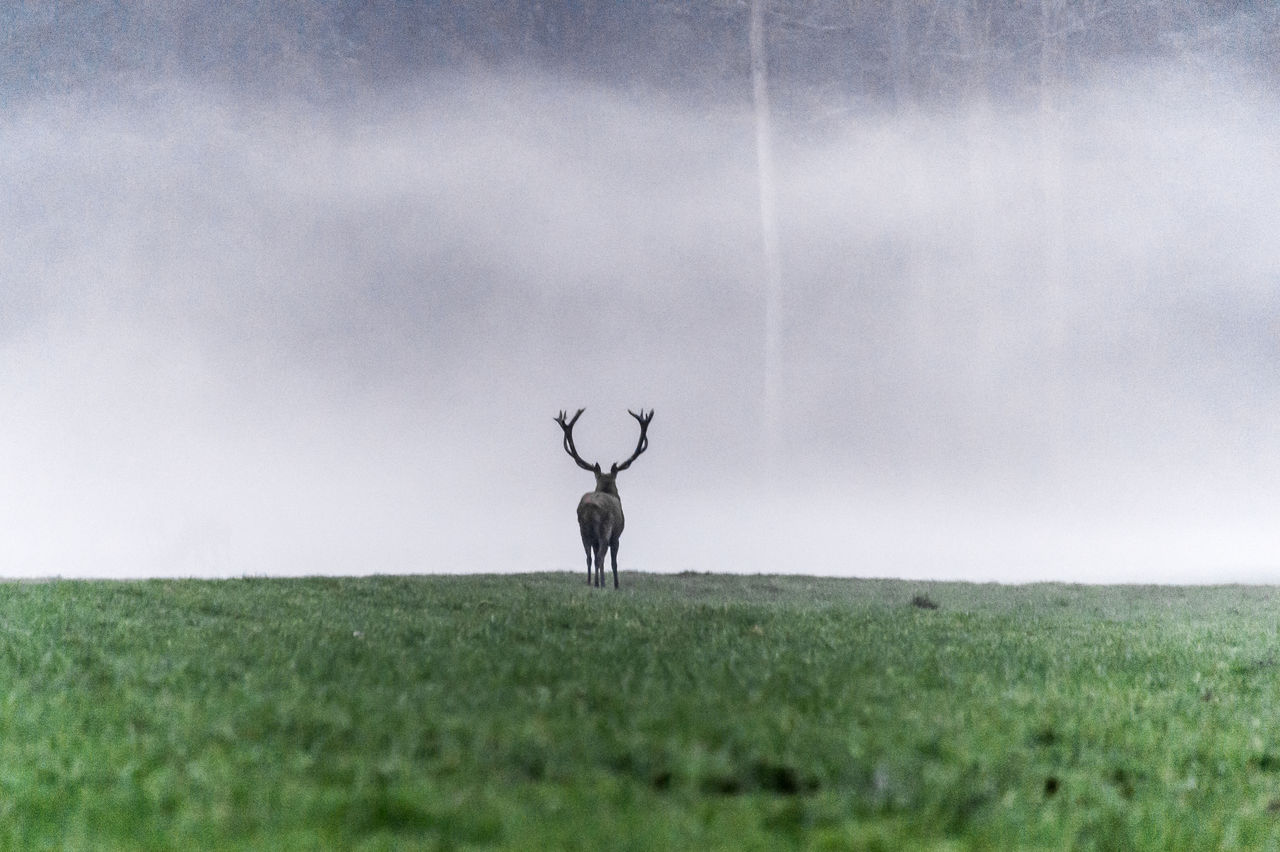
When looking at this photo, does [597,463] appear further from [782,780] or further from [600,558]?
[782,780]

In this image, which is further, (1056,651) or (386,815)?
(1056,651)

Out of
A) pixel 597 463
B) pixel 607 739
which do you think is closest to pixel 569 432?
pixel 597 463

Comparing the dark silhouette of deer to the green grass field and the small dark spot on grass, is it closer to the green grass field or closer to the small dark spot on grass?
the green grass field

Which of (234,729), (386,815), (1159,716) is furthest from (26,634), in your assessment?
(1159,716)

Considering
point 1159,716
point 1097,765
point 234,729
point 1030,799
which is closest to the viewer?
point 1030,799

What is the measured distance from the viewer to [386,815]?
249 inches

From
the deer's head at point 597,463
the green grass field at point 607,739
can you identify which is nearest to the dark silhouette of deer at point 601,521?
the deer's head at point 597,463

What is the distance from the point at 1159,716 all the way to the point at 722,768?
710 cm

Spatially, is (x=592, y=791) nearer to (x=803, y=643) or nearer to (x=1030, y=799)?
(x=1030, y=799)

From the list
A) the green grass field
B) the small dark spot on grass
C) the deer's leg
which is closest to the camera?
the green grass field

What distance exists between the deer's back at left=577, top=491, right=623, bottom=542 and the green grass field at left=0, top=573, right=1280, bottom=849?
54.1 ft

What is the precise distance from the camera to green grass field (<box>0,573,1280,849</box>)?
6406 millimetres

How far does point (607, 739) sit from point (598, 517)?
2623 centimetres


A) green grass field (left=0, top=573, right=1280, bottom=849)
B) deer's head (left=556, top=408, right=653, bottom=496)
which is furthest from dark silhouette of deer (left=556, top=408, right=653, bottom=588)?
green grass field (left=0, top=573, right=1280, bottom=849)
